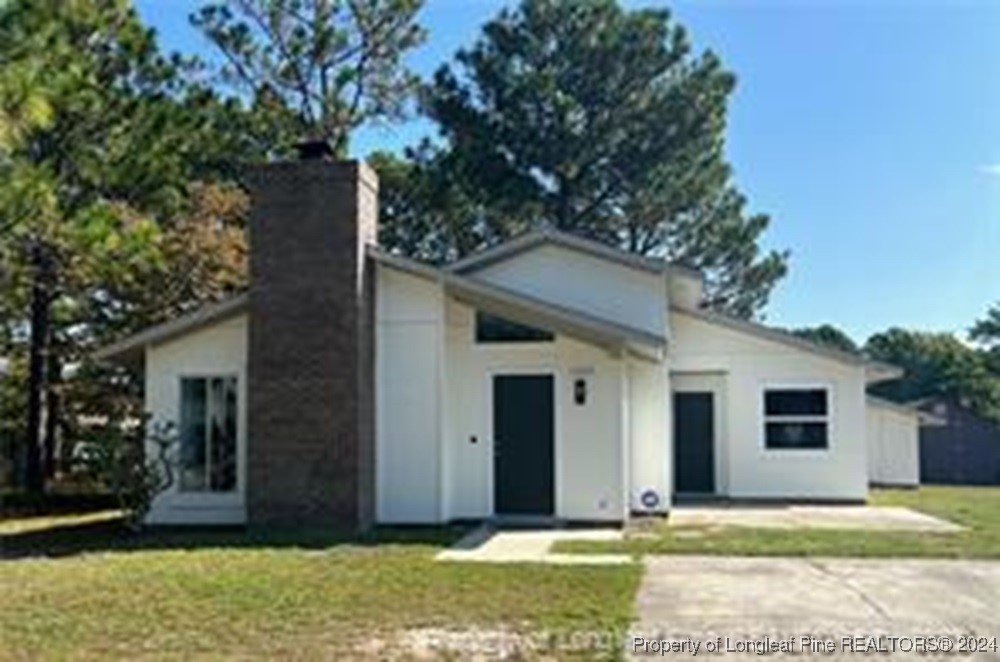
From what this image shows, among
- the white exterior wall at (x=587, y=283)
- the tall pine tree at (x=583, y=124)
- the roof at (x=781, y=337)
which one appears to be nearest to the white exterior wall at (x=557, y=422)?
the white exterior wall at (x=587, y=283)

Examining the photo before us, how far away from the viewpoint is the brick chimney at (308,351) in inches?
672

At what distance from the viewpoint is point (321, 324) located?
682 inches

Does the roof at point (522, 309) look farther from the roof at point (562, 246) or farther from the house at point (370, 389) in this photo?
the roof at point (562, 246)

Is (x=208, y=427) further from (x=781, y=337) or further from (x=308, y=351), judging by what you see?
(x=781, y=337)

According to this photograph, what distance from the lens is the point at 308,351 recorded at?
1727 cm

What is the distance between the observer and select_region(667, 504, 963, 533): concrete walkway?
18.0 m

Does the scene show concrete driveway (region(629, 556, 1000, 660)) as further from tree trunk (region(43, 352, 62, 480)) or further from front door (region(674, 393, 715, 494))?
tree trunk (region(43, 352, 62, 480))

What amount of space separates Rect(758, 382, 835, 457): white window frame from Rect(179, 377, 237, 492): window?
1044 centimetres

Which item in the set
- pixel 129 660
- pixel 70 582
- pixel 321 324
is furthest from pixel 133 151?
pixel 129 660

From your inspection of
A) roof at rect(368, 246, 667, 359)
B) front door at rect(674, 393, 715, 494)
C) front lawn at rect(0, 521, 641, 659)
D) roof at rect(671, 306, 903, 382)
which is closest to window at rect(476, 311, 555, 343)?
roof at rect(368, 246, 667, 359)

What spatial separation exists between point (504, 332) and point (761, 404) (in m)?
7.33

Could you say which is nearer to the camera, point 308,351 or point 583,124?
point 308,351

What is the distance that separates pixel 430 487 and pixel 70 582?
21.8ft

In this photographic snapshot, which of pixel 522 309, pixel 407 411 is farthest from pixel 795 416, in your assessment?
pixel 407 411
